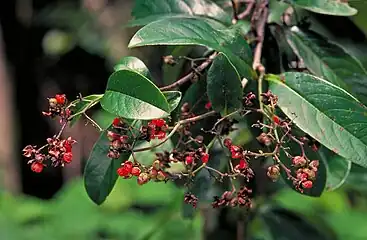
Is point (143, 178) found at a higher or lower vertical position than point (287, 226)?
higher

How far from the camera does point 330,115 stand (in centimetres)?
75

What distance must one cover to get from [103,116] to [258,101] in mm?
2426

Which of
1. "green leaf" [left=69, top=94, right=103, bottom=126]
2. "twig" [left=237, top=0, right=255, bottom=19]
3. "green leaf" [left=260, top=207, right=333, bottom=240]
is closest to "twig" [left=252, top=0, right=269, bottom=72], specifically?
"twig" [left=237, top=0, right=255, bottom=19]

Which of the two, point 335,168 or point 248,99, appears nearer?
point 248,99

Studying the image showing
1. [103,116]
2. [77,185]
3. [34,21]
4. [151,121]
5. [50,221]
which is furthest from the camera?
[34,21]

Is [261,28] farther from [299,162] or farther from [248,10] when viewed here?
[299,162]

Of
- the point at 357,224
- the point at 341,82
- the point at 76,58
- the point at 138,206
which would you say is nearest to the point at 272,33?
the point at 341,82

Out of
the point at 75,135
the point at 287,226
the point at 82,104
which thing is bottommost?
the point at 75,135

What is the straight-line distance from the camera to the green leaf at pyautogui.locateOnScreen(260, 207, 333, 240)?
1.34 m

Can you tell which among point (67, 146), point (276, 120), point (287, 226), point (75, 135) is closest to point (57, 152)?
point (67, 146)

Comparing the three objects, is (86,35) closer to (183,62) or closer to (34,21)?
(34,21)

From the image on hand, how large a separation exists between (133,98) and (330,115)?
223 mm

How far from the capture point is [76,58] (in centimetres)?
399

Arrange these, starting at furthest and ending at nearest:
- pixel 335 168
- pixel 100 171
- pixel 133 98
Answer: pixel 335 168, pixel 100 171, pixel 133 98
